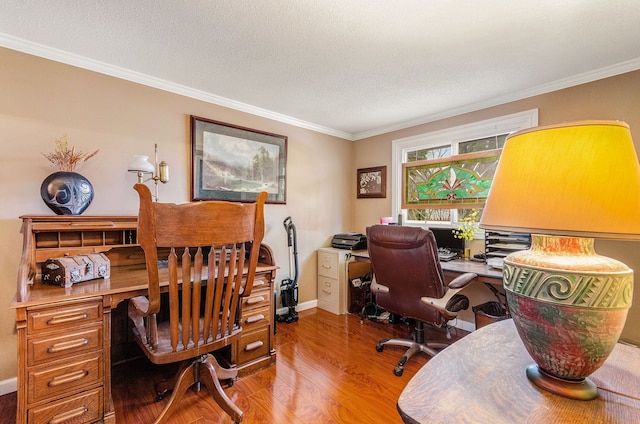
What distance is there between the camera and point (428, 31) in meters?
1.79

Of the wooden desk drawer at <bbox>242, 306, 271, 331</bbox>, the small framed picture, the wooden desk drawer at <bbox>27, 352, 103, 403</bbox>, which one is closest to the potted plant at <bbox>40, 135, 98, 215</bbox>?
the wooden desk drawer at <bbox>27, 352, 103, 403</bbox>

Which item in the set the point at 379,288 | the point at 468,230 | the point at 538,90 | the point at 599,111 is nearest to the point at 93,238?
the point at 379,288

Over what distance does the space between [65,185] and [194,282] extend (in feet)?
4.19

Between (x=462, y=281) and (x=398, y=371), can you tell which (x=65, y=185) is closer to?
(x=398, y=371)

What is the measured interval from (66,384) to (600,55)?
12.9ft

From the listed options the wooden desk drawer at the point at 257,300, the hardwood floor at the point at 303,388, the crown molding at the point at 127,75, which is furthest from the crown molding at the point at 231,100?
the hardwood floor at the point at 303,388

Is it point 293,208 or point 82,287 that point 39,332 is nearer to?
point 82,287

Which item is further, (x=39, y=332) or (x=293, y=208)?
(x=293, y=208)

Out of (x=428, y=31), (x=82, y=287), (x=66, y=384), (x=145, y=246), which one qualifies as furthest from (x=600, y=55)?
(x=66, y=384)

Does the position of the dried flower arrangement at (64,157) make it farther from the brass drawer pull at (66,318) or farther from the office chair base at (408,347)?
the office chair base at (408,347)

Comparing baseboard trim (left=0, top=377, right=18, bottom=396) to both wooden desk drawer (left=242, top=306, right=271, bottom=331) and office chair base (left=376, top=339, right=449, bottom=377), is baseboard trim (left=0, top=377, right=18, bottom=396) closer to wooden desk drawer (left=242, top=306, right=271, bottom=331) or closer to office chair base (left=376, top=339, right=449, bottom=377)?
wooden desk drawer (left=242, top=306, right=271, bottom=331)

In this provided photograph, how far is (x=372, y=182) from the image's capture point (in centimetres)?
390

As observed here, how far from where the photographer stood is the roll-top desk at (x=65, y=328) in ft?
4.48

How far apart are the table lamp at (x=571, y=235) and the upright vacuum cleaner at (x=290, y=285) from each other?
105 inches
